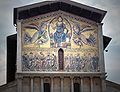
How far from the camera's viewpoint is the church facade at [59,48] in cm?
3130

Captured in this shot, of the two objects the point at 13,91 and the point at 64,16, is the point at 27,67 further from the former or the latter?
the point at 64,16

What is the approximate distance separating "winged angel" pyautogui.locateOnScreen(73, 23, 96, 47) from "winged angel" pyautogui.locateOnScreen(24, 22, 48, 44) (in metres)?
2.69

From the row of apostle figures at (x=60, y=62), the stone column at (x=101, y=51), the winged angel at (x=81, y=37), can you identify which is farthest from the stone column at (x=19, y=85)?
the stone column at (x=101, y=51)

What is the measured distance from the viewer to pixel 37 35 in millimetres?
32344

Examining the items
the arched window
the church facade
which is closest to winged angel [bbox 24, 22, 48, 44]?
the church facade

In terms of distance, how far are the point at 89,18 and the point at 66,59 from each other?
4.50m

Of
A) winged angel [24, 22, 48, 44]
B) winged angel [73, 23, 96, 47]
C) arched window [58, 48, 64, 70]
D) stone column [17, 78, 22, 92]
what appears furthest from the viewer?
winged angel [73, 23, 96, 47]

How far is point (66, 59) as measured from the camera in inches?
1259

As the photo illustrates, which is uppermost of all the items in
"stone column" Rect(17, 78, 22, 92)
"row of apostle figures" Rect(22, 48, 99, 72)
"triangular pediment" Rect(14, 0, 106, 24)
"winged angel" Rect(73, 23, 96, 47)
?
"triangular pediment" Rect(14, 0, 106, 24)

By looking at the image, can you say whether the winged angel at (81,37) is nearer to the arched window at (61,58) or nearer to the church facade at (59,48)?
the church facade at (59,48)

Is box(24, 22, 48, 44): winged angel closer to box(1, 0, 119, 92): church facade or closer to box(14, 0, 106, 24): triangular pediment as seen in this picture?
box(1, 0, 119, 92): church facade

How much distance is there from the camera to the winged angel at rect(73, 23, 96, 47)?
32562 millimetres

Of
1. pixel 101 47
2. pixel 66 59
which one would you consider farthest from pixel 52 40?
pixel 101 47

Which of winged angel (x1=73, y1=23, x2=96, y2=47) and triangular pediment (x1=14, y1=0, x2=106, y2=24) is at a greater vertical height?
triangular pediment (x1=14, y1=0, x2=106, y2=24)
